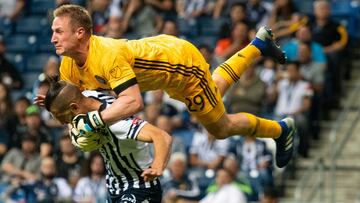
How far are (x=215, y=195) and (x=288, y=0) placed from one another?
155 inches

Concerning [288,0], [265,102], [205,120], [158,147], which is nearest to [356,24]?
[288,0]

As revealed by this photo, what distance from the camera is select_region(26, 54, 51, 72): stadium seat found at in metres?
19.8

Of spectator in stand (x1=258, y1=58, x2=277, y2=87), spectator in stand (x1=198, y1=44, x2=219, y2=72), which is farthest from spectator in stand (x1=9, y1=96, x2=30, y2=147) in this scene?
spectator in stand (x1=258, y1=58, x2=277, y2=87)

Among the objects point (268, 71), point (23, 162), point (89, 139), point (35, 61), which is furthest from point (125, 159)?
point (35, 61)

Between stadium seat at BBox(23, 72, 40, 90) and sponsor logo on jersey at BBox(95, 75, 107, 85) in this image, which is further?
stadium seat at BBox(23, 72, 40, 90)

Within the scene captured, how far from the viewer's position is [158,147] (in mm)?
9672

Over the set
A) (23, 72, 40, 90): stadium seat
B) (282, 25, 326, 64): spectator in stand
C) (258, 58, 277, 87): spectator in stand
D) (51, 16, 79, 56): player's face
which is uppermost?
(23, 72, 40, 90): stadium seat

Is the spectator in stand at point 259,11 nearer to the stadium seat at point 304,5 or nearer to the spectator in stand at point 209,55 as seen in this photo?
the stadium seat at point 304,5

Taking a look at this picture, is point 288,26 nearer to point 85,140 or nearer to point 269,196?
point 269,196

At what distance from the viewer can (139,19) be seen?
64.4 feet

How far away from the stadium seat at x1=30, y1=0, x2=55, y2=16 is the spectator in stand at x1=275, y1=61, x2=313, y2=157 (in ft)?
19.3

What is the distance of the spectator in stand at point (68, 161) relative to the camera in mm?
16484

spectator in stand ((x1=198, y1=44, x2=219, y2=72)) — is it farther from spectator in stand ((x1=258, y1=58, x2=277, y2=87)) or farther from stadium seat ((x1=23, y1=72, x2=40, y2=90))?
stadium seat ((x1=23, y1=72, x2=40, y2=90))

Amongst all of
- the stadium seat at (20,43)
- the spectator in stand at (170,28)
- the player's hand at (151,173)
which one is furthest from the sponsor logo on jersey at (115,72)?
the stadium seat at (20,43)
